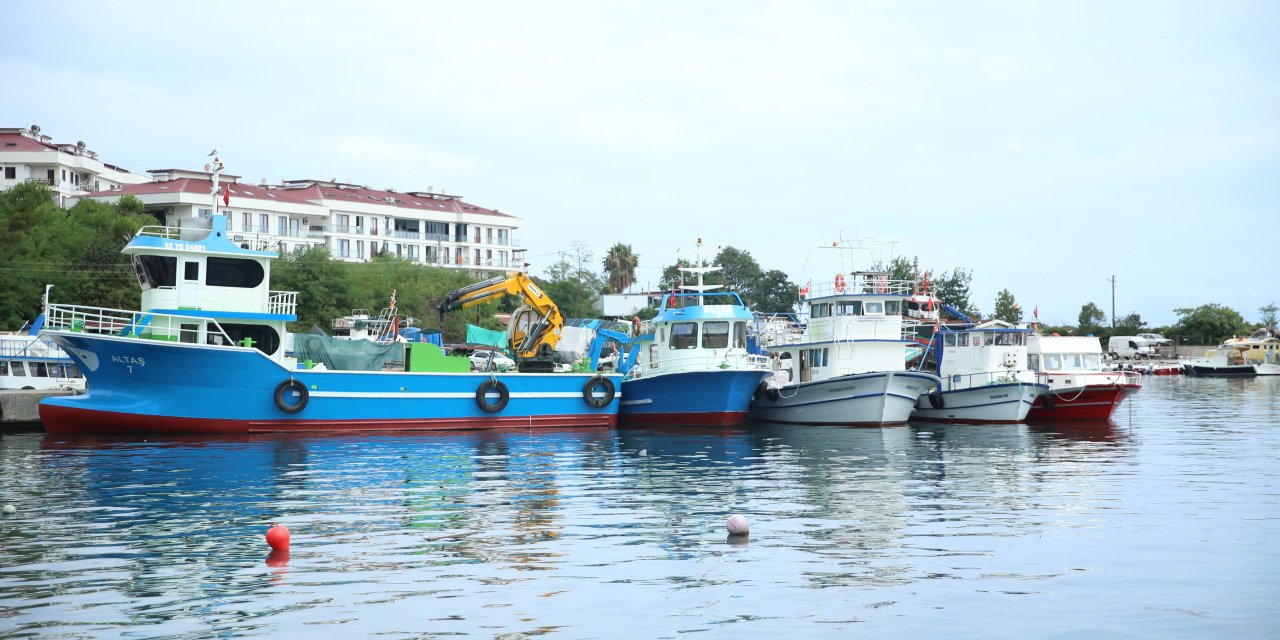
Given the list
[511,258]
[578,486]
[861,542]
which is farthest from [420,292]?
[861,542]

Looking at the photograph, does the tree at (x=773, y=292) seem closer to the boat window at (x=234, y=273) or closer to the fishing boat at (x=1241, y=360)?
the fishing boat at (x=1241, y=360)

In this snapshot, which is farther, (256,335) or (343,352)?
(343,352)

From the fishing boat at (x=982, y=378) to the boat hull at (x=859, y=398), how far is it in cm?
218

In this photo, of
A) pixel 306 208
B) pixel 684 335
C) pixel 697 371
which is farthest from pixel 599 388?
pixel 306 208

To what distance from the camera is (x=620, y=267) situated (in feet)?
338

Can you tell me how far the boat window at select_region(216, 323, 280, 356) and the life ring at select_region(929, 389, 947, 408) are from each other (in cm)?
2461

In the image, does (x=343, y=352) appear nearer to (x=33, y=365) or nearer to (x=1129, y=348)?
(x=33, y=365)

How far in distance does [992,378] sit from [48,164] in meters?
78.3

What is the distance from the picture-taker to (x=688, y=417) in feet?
128

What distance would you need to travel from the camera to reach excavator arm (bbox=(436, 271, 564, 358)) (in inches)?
1650

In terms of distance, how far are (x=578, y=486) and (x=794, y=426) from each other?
18.6m

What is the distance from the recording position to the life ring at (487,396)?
124 ft

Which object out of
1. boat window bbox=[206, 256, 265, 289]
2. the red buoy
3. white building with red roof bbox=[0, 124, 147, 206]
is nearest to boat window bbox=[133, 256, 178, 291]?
boat window bbox=[206, 256, 265, 289]

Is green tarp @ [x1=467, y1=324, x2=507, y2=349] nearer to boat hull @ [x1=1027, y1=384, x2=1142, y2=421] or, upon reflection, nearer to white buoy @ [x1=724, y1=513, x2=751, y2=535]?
Answer: boat hull @ [x1=1027, y1=384, x2=1142, y2=421]
